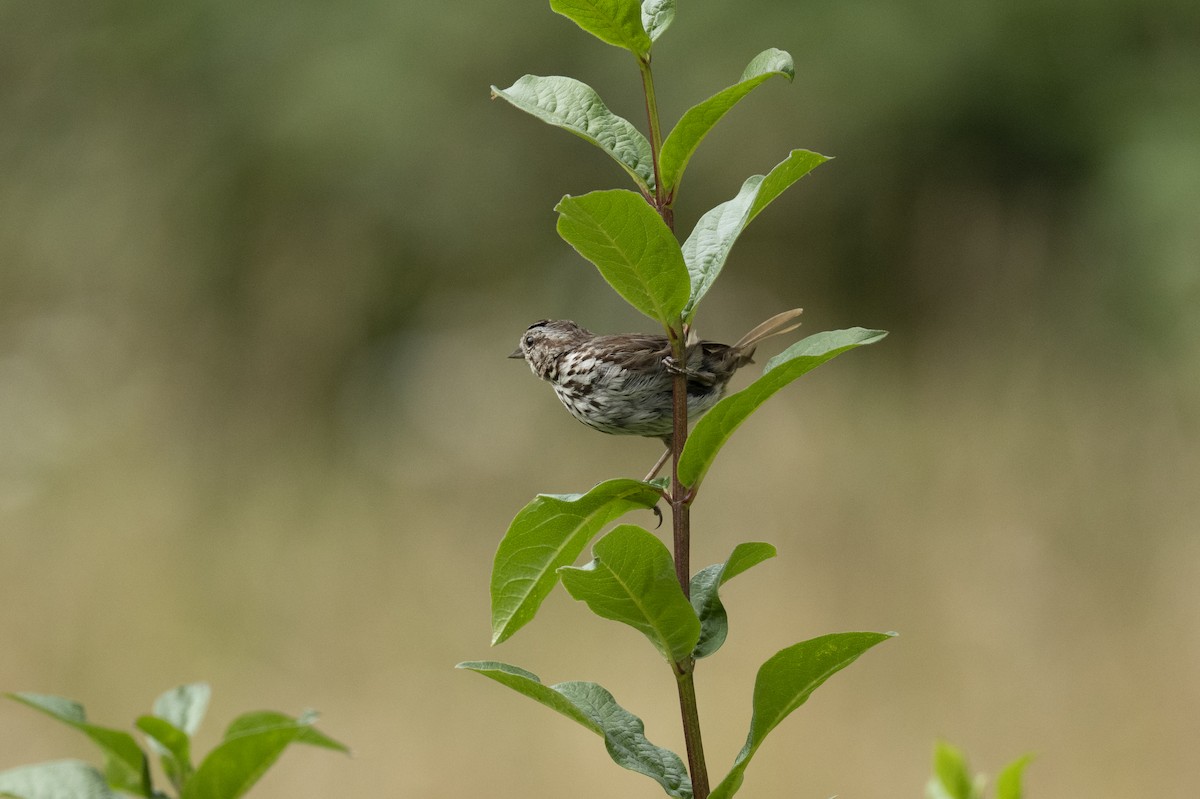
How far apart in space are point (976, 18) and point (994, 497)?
478 cm

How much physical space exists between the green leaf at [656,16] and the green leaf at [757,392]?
1.21ft

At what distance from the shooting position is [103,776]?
2.77 feet

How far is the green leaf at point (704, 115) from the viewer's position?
1.24 m

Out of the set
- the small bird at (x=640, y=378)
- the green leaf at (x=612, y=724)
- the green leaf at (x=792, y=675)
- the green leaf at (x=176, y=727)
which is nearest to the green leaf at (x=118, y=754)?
the green leaf at (x=176, y=727)

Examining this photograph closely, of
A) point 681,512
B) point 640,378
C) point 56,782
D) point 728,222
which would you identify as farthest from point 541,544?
point 640,378

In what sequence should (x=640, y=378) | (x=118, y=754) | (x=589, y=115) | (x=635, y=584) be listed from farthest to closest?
(x=640, y=378)
(x=589, y=115)
(x=635, y=584)
(x=118, y=754)

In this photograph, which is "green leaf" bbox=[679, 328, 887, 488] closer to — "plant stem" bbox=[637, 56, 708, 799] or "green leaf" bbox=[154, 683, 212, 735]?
"plant stem" bbox=[637, 56, 708, 799]

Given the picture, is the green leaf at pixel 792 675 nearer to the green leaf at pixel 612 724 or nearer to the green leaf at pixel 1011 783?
the green leaf at pixel 612 724

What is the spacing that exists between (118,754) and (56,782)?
6 cm

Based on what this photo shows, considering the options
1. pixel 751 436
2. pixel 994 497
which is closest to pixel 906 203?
pixel 751 436

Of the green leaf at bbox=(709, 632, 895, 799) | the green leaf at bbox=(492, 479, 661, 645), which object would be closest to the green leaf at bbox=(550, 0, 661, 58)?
the green leaf at bbox=(492, 479, 661, 645)

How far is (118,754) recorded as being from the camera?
0.87m

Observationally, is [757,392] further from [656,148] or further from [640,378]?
[640,378]

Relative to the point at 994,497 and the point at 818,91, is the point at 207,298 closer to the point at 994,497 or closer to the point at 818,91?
the point at 818,91
